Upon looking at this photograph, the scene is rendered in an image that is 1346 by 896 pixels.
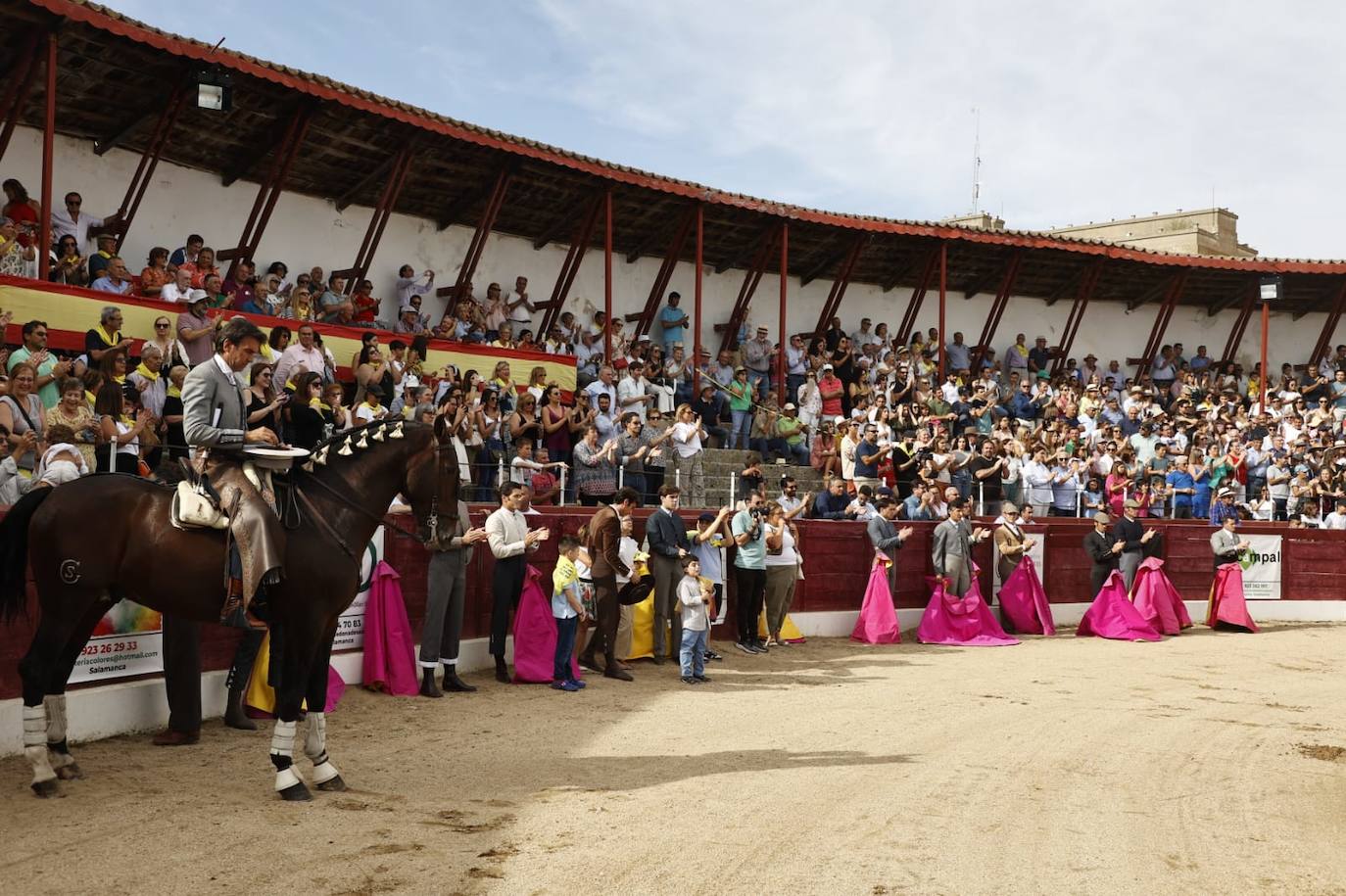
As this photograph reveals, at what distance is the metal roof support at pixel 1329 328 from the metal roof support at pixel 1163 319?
3.44m

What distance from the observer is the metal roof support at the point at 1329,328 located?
88.7 feet

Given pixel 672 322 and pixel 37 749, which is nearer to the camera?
pixel 37 749

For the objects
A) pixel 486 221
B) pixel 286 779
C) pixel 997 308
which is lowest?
pixel 286 779

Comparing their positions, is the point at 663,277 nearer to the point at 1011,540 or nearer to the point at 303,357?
the point at 1011,540

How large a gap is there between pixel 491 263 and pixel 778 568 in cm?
851

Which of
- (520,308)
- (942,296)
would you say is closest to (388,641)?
(520,308)

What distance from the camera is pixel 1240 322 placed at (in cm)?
2714

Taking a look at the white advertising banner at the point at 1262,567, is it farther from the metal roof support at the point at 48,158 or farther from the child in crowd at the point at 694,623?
the metal roof support at the point at 48,158

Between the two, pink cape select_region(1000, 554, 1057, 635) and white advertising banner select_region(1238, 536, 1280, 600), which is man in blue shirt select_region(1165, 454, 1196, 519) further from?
pink cape select_region(1000, 554, 1057, 635)

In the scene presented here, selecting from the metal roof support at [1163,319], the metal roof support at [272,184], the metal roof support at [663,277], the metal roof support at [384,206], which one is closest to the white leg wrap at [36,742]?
the metal roof support at [272,184]

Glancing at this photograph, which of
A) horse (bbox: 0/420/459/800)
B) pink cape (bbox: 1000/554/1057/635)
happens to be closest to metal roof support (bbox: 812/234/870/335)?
pink cape (bbox: 1000/554/1057/635)

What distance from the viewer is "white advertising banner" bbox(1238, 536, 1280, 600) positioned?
1877cm

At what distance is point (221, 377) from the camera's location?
6.50 meters

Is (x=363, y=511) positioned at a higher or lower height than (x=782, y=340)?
lower
